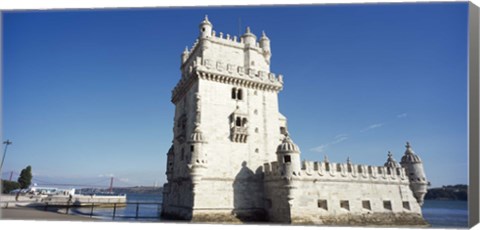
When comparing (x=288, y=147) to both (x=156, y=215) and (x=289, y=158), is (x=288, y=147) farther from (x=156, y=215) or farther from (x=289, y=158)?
(x=156, y=215)

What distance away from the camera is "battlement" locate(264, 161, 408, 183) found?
19.4 metres

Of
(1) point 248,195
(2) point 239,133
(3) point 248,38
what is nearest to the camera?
(1) point 248,195

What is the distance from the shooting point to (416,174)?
22.6 m

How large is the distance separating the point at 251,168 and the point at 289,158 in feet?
10.6

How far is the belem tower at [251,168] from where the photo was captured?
740 inches

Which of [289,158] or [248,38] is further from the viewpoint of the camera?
[248,38]

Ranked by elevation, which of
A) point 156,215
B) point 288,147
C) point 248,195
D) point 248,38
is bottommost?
point 156,215

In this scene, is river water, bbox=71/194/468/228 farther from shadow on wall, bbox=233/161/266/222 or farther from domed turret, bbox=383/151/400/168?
shadow on wall, bbox=233/161/266/222

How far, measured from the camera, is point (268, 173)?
2033 cm

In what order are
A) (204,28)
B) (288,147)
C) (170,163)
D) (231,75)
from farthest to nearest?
(170,163) → (204,28) → (231,75) → (288,147)

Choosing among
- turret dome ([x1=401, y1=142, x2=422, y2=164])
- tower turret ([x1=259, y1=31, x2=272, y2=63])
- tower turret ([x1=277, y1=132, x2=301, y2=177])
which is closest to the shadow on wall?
tower turret ([x1=277, y1=132, x2=301, y2=177])

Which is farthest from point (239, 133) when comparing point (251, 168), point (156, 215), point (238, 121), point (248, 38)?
point (156, 215)

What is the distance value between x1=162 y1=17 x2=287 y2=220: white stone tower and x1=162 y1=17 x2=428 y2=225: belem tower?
68 mm

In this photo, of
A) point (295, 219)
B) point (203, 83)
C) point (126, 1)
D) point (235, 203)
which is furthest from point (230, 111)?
point (126, 1)
